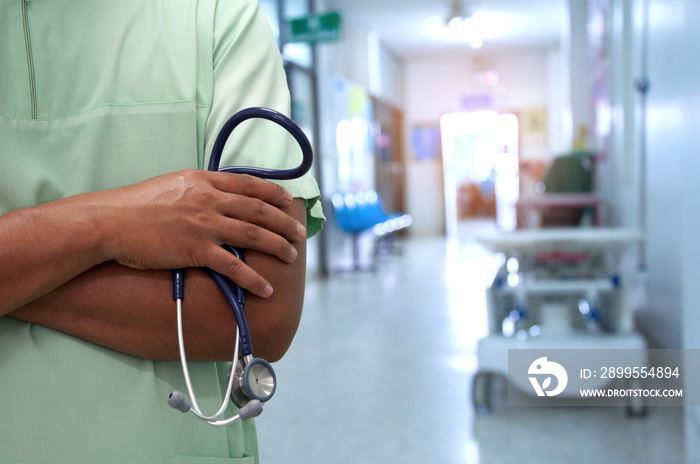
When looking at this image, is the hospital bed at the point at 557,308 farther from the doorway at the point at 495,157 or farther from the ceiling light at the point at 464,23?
the doorway at the point at 495,157

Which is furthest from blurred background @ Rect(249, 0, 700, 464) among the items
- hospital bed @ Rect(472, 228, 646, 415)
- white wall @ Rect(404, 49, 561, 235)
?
white wall @ Rect(404, 49, 561, 235)

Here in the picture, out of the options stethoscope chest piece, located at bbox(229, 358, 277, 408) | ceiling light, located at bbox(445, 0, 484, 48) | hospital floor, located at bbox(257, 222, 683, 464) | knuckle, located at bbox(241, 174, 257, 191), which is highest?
ceiling light, located at bbox(445, 0, 484, 48)

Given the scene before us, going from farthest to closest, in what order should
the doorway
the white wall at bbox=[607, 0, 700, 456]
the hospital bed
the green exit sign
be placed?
the doorway
the green exit sign
the hospital bed
the white wall at bbox=[607, 0, 700, 456]

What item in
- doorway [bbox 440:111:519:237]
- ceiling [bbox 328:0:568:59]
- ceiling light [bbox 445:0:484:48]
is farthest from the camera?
doorway [bbox 440:111:519:237]

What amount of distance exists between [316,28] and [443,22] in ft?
12.5

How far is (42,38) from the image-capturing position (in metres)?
0.68

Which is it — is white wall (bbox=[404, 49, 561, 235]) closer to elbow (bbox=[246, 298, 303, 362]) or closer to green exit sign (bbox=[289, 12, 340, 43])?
green exit sign (bbox=[289, 12, 340, 43])

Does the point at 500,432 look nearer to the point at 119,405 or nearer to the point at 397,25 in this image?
the point at 119,405

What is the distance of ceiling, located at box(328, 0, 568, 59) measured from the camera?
26.6 feet

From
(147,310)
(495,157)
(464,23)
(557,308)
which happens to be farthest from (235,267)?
(495,157)

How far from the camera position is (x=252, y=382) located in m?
0.59

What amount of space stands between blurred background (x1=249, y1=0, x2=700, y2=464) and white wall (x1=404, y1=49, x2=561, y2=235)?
74.8 inches

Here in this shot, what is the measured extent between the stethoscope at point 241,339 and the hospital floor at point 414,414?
168 cm

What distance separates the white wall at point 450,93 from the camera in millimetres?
11320
